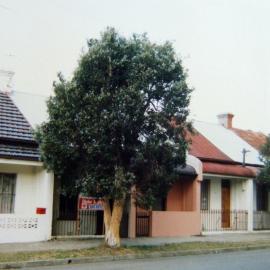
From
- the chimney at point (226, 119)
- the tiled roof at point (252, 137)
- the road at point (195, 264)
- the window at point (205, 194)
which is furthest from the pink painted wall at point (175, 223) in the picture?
the chimney at point (226, 119)

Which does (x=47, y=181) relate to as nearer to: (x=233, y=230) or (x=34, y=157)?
(x=34, y=157)

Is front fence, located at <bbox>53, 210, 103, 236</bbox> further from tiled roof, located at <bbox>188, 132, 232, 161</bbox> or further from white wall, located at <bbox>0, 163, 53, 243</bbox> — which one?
tiled roof, located at <bbox>188, 132, 232, 161</bbox>

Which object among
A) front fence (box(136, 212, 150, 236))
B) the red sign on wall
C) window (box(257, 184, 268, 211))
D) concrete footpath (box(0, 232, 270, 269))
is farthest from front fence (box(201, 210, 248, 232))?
the red sign on wall

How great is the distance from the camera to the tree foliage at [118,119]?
1526 centimetres

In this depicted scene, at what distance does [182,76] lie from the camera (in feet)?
53.3

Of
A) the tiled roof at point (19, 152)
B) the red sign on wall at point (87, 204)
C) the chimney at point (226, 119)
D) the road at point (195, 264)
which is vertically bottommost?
the road at point (195, 264)

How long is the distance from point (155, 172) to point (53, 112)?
3626 mm

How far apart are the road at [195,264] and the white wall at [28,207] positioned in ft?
15.7

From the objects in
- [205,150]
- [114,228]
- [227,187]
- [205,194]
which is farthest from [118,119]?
[227,187]

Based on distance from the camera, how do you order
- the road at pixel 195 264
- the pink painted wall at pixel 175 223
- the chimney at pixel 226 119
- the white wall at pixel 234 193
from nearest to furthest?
the road at pixel 195 264, the pink painted wall at pixel 175 223, the white wall at pixel 234 193, the chimney at pixel 226 119

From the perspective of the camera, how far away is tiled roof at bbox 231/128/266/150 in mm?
31219

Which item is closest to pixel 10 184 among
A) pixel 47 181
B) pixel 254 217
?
pixel 47 181

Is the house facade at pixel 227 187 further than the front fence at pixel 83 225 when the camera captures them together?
Yes

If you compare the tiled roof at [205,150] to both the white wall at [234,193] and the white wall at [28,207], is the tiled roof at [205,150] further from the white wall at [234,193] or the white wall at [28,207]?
the white wall at [28,207]
